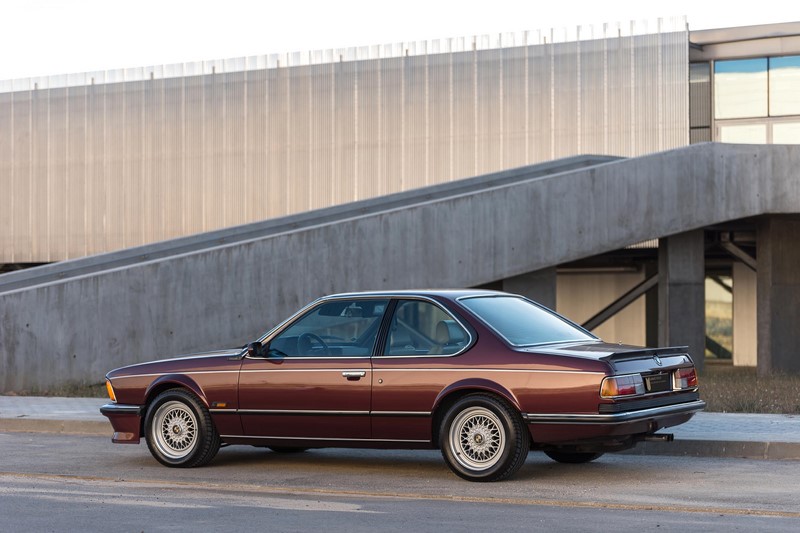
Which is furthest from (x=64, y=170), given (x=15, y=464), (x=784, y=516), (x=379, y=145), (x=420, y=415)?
(x=784, y=516)

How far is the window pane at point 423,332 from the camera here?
31.2 ft

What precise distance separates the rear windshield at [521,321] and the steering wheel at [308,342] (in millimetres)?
1267

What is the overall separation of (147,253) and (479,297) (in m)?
16.7

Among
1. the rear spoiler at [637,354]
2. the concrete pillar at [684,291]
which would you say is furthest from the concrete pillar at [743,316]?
the rear spoiler at [637,354]

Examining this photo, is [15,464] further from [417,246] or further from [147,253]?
[147,253]

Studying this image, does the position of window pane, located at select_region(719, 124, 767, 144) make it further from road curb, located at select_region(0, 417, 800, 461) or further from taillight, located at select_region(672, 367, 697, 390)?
taillight, located at select_region(672, 367, 697, 390)

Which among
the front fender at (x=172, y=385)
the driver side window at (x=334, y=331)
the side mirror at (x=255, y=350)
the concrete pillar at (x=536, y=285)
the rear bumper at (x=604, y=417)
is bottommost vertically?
the rear bumper at (x=604, y=417)

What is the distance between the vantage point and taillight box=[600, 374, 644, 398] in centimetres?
873

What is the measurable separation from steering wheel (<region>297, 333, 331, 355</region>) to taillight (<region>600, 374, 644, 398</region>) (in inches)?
98.4

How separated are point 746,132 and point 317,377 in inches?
1086

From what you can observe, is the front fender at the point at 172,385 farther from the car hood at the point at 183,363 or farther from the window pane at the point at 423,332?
the window pane at the point at 423,332

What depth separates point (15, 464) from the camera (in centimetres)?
1097

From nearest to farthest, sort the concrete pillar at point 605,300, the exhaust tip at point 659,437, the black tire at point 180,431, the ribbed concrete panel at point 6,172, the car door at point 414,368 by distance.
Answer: the exhaust tip at point 659,437, the car door at point 414,368, the black tire at point 180,431, the concrete pillar at point 605,300, the ribbed concrete panel at point 6,172

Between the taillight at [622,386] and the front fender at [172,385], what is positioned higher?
the taillight at [622,386]
